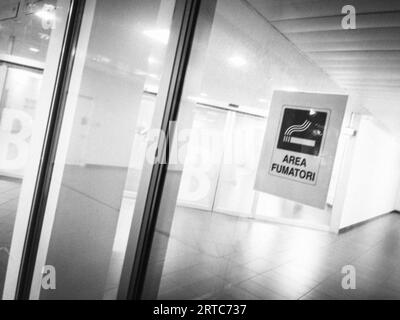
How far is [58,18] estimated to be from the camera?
6.50 ft

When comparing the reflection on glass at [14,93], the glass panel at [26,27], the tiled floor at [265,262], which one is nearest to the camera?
the glass panel at [26,27]

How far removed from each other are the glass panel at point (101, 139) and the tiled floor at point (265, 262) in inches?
18.9

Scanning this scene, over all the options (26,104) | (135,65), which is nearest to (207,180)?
(26,104)

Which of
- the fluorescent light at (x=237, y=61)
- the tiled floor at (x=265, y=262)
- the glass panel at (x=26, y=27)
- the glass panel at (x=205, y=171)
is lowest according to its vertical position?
the tiled floor at (x=265, y=262)

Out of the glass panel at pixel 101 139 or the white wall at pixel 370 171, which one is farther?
the white wall at pixel 370 171

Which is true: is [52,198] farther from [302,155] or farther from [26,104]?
[26,104]

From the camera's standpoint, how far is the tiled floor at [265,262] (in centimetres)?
301

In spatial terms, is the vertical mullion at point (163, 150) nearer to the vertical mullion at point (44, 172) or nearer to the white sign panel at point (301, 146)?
the white sign panel at point (301, 146)

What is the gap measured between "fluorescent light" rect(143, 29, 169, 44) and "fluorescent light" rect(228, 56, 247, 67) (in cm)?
73

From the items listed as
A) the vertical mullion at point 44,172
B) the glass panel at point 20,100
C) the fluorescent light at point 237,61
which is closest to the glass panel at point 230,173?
the fluorescent light at point 237,61

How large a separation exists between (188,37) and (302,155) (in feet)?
2.53

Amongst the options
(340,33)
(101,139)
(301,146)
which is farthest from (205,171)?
(301,146)

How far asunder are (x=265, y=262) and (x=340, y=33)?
318cm

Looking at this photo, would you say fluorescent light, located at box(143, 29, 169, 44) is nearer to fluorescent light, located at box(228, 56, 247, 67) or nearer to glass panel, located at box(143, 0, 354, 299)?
glass panel, located at box(143, 0, 354, 299)
